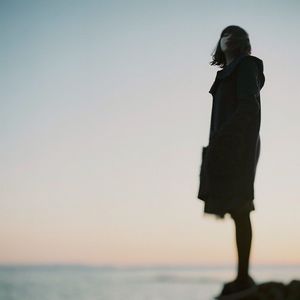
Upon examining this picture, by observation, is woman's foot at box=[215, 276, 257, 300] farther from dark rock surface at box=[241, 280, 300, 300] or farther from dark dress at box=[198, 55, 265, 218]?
dark dress at box=[198, 55, 265, 218]

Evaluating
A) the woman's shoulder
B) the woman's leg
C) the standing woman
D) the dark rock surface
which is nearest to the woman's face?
the standing woman

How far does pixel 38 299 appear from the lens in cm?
4916

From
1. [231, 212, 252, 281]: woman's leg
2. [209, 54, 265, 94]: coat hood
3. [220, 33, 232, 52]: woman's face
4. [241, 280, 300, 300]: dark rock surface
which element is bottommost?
[241, 280, 300, 300]: dark rock surface

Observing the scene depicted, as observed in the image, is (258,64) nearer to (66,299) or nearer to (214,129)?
(214,129)

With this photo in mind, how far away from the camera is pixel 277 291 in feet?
15.4

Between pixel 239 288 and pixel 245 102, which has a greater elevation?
pixel 245 102

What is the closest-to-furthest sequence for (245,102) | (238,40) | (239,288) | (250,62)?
1. (239,288)
2. (245,102)
3. (250,62)
4. (238,40)

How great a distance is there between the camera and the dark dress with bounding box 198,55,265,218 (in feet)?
15.1

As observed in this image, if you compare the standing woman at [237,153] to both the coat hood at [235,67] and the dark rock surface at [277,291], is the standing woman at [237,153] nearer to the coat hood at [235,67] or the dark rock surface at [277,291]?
the coat hood at [235,67]

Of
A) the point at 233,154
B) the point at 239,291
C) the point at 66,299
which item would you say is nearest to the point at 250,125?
the point at 233,154

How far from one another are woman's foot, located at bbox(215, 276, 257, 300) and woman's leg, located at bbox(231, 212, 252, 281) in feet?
0.12

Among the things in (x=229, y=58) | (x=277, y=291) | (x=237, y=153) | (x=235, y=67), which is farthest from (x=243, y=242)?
(x=229, y=58)

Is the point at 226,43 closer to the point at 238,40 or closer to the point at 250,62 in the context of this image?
the point at 238,40

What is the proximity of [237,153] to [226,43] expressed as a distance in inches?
47.9
